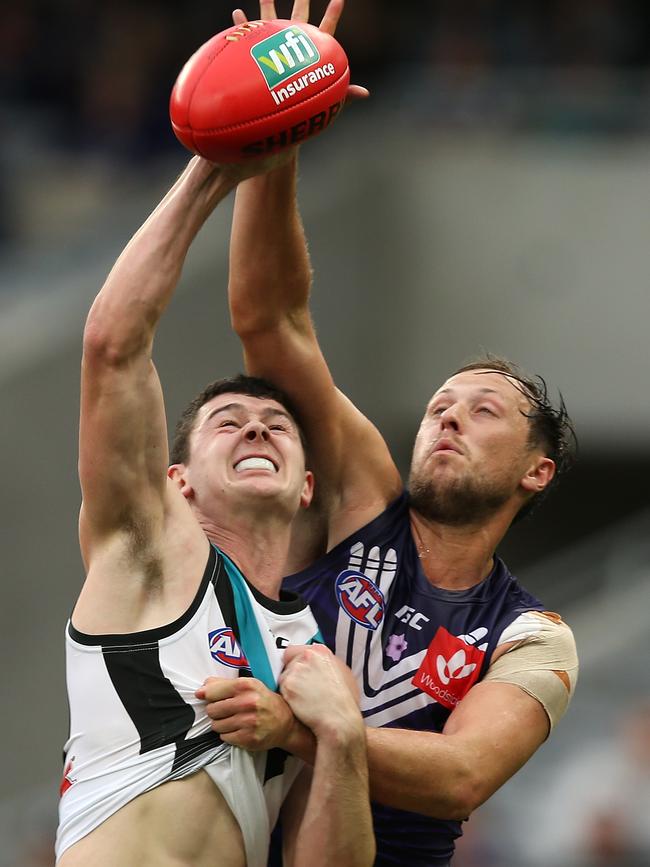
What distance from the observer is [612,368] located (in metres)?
13.2

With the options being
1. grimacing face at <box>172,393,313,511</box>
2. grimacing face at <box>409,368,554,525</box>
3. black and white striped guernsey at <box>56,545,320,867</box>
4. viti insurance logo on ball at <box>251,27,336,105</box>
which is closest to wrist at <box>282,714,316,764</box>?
black and white striped guernsey at <box>56,545,320,867</box>

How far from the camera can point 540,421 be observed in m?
5.75

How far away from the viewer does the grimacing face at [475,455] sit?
5.48 m

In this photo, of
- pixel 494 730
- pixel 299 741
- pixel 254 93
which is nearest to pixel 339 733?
pixel 299 741

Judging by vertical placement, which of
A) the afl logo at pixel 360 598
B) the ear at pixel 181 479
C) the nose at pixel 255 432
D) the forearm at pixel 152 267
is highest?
the forearm at pixel 152 267

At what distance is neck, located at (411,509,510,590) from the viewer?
18.1ft

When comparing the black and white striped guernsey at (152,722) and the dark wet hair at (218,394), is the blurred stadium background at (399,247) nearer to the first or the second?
the dark wet hair at (218,394)

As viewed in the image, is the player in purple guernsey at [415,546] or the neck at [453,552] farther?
the neck at [453,552]

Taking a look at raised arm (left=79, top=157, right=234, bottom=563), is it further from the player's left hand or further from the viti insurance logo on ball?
the player's left hand

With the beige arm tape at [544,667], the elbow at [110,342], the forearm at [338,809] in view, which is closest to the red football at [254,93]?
the elbow at [110,342]

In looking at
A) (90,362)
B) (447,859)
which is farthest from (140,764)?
(447,859)

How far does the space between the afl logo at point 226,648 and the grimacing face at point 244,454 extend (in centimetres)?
47

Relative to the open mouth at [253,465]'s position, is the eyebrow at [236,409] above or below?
above

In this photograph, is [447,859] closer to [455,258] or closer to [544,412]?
[544,412]
